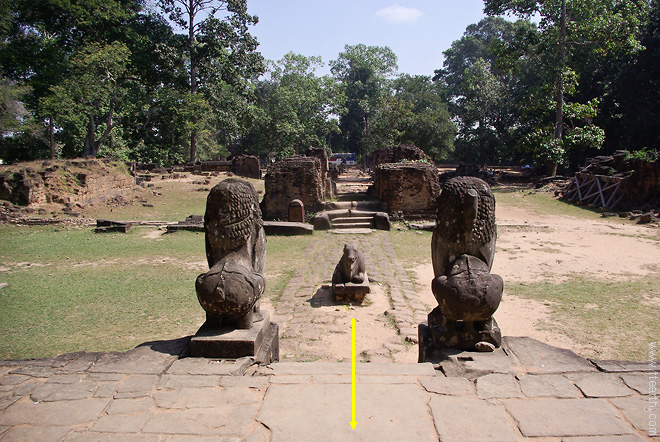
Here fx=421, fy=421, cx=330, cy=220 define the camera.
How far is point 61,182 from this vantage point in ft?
54.1

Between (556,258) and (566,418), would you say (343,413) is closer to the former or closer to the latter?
(566,418)

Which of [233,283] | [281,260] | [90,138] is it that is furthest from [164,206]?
[233,283]

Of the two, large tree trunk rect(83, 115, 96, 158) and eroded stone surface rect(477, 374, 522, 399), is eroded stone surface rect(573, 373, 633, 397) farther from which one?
large tree trunk rect(83, 115, 96, 158)

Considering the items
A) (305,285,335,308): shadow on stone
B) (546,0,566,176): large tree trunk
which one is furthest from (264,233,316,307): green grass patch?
(546,0,566,176): large tree trunk

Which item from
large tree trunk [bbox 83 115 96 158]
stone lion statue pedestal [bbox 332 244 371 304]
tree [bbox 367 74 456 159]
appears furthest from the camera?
tree [bbox 367 74 456 159]

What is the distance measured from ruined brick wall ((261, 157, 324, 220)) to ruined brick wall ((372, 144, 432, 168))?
765cm

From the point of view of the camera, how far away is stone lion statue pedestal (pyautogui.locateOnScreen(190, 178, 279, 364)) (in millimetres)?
3381

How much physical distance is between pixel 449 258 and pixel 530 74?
35.8 meters

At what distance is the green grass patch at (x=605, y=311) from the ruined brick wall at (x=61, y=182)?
16.3 meters

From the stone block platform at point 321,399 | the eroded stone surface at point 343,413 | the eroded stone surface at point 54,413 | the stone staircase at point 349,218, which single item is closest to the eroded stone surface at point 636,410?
the stone block platform at point 321,399

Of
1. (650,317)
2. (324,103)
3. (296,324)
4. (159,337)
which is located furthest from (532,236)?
(324,103)

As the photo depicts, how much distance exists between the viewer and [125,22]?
2580 centimetres

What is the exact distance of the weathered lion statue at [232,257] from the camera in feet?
11.1

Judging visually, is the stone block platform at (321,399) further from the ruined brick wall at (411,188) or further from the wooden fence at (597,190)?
the wooden fence at (597,190)
